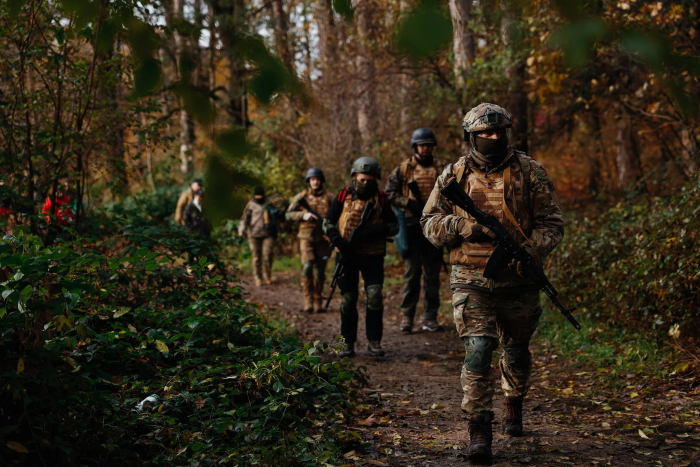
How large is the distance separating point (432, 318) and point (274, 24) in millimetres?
7387

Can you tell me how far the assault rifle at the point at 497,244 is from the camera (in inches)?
171

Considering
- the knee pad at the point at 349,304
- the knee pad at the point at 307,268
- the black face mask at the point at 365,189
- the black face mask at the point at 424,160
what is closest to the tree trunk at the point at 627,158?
the knee pad at the point at 307,268

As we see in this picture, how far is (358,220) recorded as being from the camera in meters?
7.38

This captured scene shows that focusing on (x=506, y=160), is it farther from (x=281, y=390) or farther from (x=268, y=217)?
(x=268, y=217)

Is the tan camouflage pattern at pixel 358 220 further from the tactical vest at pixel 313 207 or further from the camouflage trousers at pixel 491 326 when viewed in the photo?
the tactical vest at pixel 313 207

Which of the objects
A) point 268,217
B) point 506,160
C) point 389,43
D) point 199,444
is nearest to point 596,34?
point 389,43

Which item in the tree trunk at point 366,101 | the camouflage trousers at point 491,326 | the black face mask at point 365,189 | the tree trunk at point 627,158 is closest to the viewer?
the camouflage trousers at point 491,326

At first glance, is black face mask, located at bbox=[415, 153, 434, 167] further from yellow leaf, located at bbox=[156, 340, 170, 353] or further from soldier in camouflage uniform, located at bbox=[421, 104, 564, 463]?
yellow leaf, located at bbox=[156, 340, 170, 353]

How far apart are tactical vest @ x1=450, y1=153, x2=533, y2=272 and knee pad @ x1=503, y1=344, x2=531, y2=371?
0.63 metres

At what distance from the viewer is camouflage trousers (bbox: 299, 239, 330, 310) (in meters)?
10.6

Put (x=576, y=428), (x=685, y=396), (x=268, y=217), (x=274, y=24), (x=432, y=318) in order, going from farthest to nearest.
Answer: (x=268, y=217) → (x=432, y=318) → (x=685, y=396) → (x=576, y=428) → (x=274, y=24)

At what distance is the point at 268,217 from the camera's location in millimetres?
13422

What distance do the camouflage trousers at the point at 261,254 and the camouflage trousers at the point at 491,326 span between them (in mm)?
9289

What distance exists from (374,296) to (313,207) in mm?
3369
